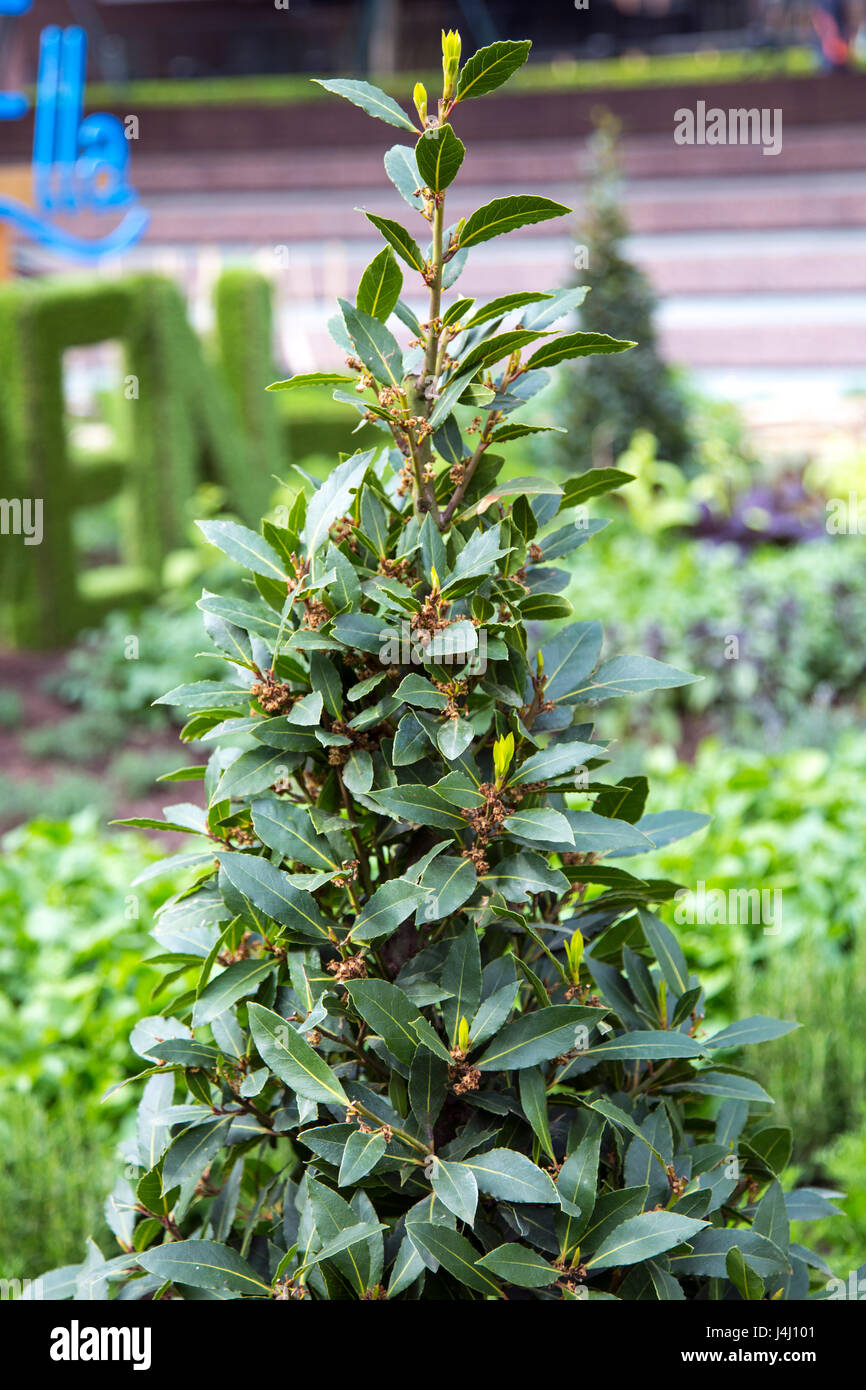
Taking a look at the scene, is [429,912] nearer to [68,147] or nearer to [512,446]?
[512,446]

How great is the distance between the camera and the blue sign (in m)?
8.55

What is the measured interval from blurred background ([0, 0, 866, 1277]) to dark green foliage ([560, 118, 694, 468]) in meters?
0.03

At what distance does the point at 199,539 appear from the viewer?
24.2ft

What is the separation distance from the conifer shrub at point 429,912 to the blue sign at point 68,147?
8002mm

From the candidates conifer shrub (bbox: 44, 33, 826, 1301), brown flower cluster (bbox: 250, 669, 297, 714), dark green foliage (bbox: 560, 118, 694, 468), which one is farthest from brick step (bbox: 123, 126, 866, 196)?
brown flower cluster (bbox: 250, 669, 297, 714)

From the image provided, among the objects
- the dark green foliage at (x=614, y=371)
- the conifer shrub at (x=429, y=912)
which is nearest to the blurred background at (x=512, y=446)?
the dark green foliage at (x=614, y=371)

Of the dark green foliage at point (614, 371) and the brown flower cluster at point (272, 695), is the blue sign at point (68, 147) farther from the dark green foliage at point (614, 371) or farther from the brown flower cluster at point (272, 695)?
the brown flower cluster at point (272, 695)

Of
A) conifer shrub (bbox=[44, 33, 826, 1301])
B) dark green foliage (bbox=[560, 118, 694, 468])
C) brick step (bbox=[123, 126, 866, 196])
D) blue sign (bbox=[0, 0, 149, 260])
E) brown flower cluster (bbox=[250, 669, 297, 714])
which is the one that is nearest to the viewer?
conifer shrub (bbox=[44, 33, 826, 1301])

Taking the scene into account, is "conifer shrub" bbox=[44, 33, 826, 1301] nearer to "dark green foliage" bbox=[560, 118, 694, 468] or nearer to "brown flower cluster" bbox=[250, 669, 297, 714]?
"brown flower cluster" bbox=[250, 669, 297, 714]

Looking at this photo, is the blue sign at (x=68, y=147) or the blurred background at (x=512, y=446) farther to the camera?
the blue sign at (x=68, y=147)

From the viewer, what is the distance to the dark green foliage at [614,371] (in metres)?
8.13

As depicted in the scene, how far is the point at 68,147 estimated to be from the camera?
853cm

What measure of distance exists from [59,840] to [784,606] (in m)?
3.79
